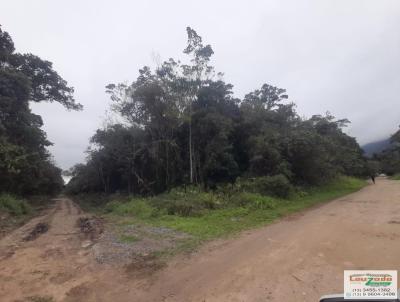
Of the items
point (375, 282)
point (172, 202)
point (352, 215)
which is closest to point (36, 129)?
point (172, 202)

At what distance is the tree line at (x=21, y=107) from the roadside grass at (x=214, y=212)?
752 centimetres

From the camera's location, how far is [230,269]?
6.09 m

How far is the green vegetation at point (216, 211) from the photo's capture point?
10445 millimetres

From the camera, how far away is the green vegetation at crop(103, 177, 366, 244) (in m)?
10.4

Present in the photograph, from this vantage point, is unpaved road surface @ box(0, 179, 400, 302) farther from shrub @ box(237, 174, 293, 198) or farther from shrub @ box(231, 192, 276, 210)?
shrub @ box(237, 174, 293, 198)

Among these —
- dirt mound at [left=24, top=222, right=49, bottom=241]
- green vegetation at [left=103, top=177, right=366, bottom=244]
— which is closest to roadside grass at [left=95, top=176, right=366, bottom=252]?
green vegetation at [left=103, top=177, right=366, bottom=244]

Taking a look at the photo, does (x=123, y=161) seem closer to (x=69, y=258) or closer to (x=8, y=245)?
(x=8, y=245)

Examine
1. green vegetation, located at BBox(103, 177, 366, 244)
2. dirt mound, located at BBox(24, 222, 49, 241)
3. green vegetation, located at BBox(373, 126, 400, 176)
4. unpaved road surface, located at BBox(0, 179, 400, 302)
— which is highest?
green vegetation, located at BBox(373, 126, 400, 176)

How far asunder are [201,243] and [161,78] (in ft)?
58.1

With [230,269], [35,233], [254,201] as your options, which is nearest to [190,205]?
[254,201]

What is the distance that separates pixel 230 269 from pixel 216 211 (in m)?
7.56

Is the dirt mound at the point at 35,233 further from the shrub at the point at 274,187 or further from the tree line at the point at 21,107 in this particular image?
the shrub at the point at 274,187

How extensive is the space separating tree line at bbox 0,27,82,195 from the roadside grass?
7522 millimetres

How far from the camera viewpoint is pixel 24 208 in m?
20.5
